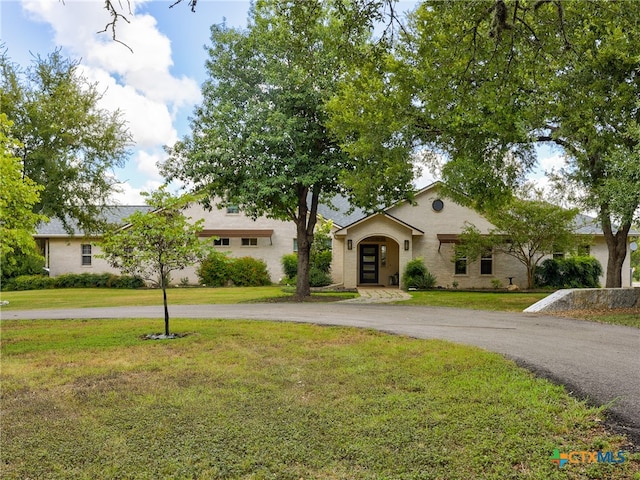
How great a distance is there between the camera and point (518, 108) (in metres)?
12.1

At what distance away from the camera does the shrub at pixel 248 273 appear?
25844 millimetres

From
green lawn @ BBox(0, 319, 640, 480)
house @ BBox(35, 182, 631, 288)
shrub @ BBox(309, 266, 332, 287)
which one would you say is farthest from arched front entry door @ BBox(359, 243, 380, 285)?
green lawn @ BBox(0, 319, 640, 480)

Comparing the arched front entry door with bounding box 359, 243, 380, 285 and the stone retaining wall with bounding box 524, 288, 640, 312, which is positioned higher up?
the arched front entry door with bounding box 359, 243, 380, 285

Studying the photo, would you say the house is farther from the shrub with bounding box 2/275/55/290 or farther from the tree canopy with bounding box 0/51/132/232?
the shrub with bounding box 2/275/55/290

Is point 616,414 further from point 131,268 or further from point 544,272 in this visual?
point 544,272

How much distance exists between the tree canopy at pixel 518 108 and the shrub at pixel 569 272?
345 inches

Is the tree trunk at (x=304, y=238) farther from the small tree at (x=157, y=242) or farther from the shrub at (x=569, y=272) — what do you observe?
the shrub at (x=569, y=272)

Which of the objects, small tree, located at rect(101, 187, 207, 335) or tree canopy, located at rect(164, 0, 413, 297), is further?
tree canopy, located at rect(164, 0, 413, 297)

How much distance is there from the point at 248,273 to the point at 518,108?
17.5m

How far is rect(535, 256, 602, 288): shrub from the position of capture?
22.9m

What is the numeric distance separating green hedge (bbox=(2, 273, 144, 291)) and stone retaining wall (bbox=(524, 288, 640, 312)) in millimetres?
21335

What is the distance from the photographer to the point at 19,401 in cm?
513

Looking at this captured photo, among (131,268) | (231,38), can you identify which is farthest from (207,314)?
(231,38)

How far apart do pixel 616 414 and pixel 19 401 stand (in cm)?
624
